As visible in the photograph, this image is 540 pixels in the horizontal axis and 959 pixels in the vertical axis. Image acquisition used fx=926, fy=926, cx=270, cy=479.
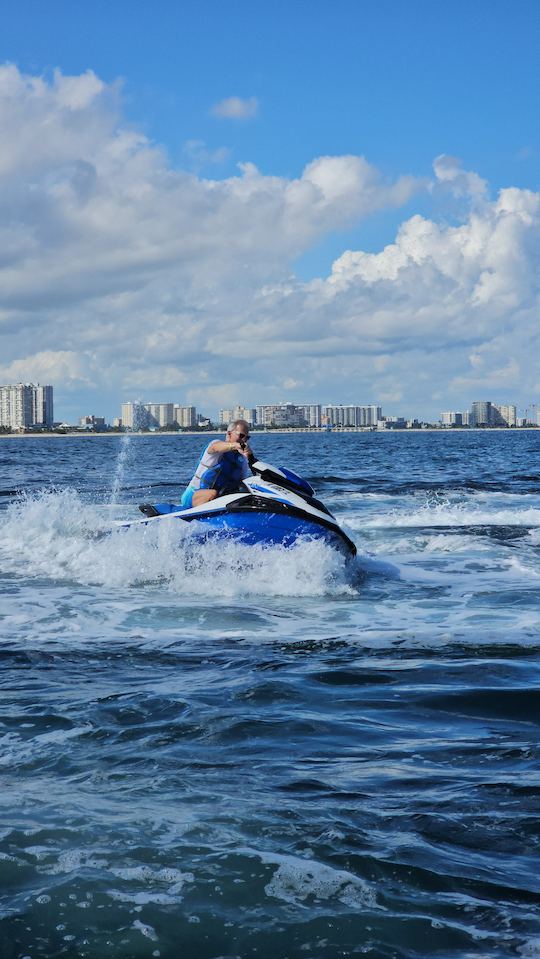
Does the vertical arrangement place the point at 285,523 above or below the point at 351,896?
above

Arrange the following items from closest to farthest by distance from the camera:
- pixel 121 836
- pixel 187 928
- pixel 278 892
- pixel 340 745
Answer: pixel 187 928
pixel 278 892
pixel 121 836
pixel 340 745

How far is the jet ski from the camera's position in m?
10.8

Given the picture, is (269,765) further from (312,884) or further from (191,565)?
(191,565)

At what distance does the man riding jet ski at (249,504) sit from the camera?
10.8 m

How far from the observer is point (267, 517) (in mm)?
10766

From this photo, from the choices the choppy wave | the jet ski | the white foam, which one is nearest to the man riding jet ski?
the jet ski

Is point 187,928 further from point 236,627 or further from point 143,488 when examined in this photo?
point 143,488

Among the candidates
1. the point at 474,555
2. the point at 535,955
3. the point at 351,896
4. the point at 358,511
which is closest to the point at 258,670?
the point at 351,896

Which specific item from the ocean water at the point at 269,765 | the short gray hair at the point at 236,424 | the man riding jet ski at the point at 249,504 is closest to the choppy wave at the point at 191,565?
the ocean water at the point at 269,765

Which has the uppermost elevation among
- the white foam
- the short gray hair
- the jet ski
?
the short gray hair

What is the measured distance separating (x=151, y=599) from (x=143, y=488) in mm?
20112

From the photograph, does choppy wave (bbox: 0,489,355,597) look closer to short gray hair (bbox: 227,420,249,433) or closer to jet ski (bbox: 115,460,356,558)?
jet ski (bbox: 115,460,356,558)

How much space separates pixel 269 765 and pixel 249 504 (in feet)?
20.7

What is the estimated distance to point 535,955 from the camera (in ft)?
9.50
